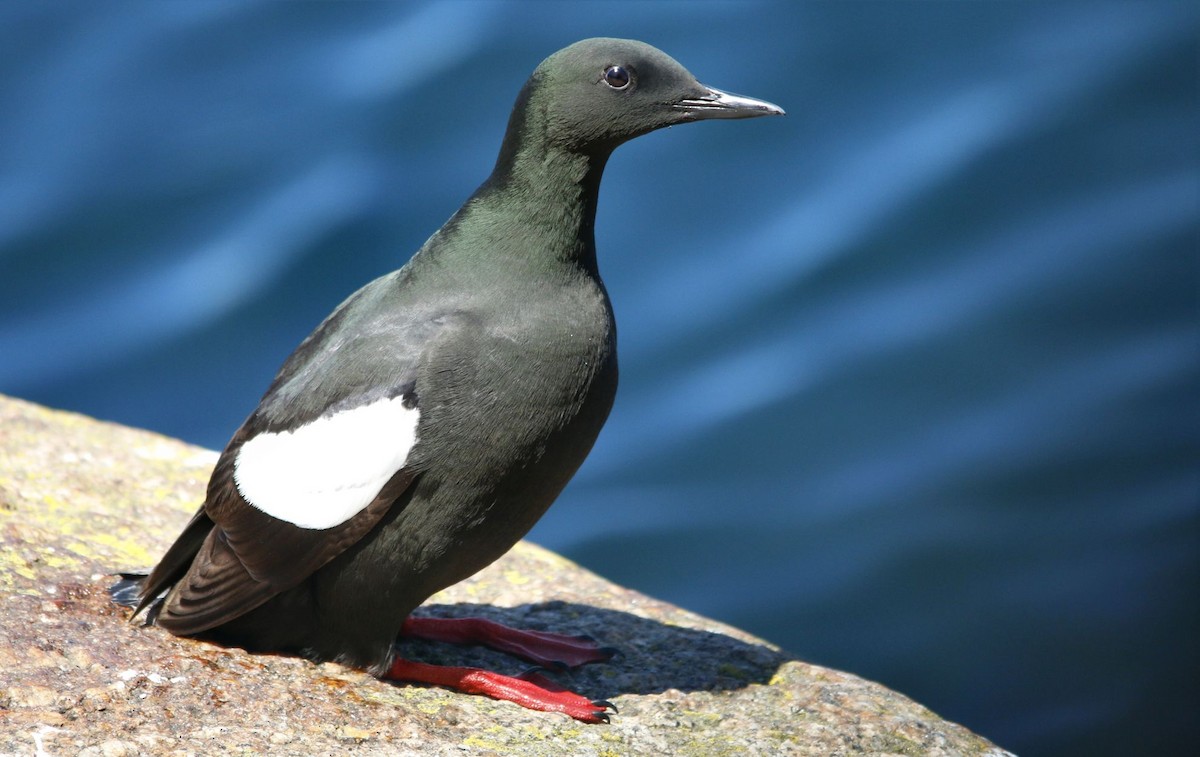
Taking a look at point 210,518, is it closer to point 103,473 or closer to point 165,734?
point 165,734

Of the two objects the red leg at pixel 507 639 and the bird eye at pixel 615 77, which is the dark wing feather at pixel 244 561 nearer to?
the red leg at pixel 507 639

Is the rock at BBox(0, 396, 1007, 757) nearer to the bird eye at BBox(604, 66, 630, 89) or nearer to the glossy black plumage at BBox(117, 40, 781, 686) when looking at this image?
the glossy black plumage at BBox(117, 40, 781, 686)

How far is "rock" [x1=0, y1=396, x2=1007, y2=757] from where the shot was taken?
Result: 3244mm

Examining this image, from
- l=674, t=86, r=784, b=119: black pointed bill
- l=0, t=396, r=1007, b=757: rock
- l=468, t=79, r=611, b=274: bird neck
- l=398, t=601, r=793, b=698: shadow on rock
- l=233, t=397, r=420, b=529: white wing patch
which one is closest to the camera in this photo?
l=0, t=396, r=1007, b=757: rock

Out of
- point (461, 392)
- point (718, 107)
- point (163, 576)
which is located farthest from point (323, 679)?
point (718, 107)

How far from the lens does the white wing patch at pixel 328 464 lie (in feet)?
11.4

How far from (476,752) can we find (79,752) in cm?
94

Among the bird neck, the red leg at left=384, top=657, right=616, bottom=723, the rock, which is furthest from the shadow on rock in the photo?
the bird neck

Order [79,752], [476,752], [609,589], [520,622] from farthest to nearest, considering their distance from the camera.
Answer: [609,589]
[520,622]
[476,752]
[79,752]

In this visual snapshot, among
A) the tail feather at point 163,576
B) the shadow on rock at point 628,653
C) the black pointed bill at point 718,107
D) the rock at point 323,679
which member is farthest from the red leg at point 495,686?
the black pointed bill at point 718,107

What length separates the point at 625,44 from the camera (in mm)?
3801

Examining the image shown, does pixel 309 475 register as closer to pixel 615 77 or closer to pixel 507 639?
pixel 507 639

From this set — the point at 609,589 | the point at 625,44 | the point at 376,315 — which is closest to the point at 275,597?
the point at 376,315

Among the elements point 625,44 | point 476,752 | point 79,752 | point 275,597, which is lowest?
point 79,752
